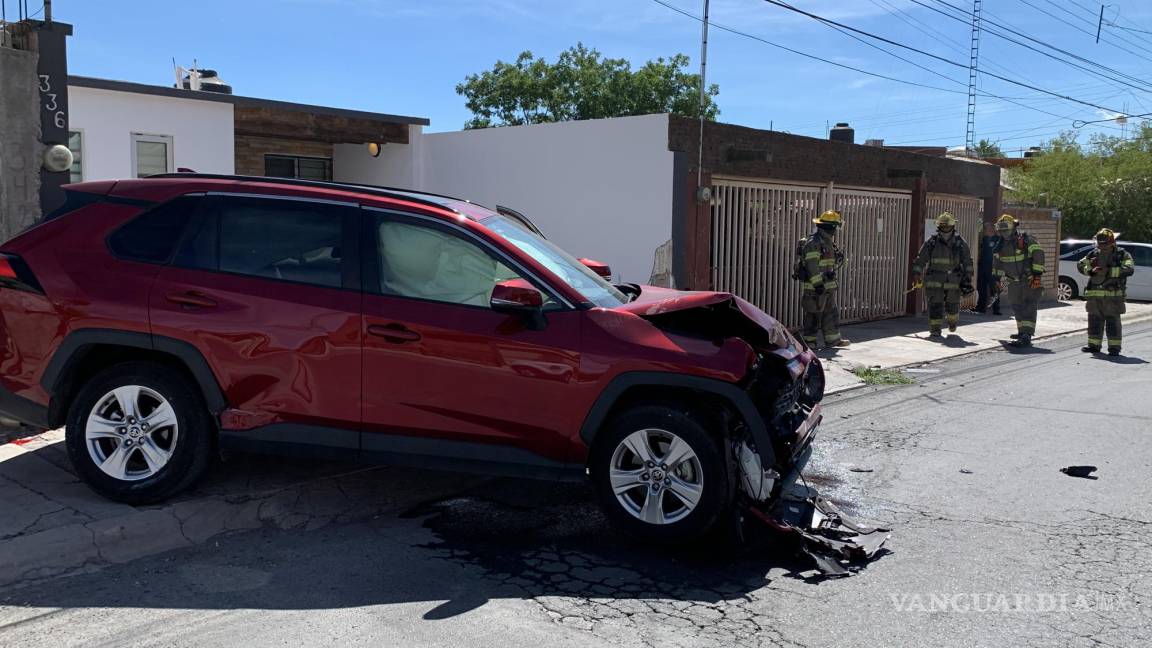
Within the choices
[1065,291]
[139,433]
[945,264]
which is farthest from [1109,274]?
[139,433]

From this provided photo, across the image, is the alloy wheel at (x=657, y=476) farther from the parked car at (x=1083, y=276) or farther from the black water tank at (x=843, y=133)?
the parked car at (x=1083, y=276)

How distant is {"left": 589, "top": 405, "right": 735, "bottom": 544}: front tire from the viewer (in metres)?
4.73

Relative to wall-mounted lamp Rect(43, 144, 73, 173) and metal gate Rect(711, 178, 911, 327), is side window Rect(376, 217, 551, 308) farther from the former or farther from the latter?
metal gate Rect(711, 178, 911, 327)

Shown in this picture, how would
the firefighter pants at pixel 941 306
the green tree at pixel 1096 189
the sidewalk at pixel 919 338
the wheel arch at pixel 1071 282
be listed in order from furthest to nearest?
the green tree at pixel 1096 189 < the wheel arch at pixel 1071 282 < the firefighter pants at pixel 941 306 < the sidewalk at pixel 919 338

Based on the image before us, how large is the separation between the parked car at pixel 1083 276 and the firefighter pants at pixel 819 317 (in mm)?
12223

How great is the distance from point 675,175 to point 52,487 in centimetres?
866

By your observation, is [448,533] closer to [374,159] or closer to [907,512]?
[907,512]

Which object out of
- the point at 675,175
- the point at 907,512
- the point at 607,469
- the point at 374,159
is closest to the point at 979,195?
the point at 675,175

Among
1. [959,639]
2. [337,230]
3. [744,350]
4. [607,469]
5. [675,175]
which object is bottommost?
[959,639]

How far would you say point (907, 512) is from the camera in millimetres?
5609

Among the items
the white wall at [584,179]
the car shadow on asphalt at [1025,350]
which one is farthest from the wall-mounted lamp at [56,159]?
the car shadow on asphalt at [1025,350]

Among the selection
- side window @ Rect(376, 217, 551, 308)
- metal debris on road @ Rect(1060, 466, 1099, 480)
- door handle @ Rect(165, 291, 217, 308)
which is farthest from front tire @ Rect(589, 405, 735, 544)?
metal debris on road @ Rect(1060, 466, 1099, 480)

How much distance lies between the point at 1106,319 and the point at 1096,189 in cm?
2226

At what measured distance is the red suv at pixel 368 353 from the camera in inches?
190
